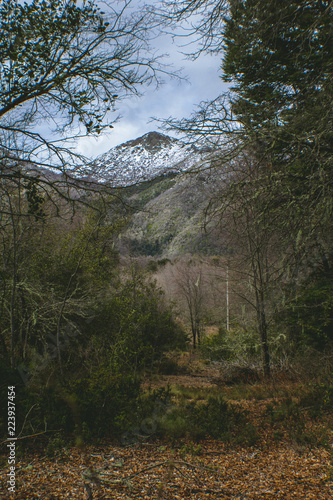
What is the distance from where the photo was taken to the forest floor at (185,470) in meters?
2.88

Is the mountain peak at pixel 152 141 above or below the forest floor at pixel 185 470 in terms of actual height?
above

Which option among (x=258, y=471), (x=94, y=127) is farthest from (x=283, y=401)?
(x=94, y=127)

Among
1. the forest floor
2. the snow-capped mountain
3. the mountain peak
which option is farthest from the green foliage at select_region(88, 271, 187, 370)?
the mountain peak

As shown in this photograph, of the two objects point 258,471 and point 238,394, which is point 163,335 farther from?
point 258,471

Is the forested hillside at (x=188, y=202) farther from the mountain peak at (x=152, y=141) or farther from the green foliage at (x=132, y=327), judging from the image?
the green foliage at (x=132, y=327)

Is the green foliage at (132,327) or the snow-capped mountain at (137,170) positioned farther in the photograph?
the green foliage at (132,327)

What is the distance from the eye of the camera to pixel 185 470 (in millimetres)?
3500

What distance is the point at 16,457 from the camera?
3.79m

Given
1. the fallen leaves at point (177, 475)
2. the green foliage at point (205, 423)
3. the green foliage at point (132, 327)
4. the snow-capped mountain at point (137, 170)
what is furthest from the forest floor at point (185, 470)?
the snow-capped mountain at point (137, 170)

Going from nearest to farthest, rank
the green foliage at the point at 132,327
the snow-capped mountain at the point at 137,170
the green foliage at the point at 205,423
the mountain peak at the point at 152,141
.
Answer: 1. the snow-capped mountain at the point at 137,170
2. the mountain peak at the point at 152,141
3. the green foliage at the point at 205,423
4. the green foliage at the point at 132,327

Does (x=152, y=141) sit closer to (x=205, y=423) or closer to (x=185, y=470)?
(x=185, y=470)

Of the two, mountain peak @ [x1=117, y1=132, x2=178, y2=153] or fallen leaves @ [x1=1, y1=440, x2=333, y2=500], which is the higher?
mountain peak @ [x1=117, y1=132, x2=178, y2=153]

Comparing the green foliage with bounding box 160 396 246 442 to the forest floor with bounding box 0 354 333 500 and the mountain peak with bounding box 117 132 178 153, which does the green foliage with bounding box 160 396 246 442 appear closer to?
the forest floor with bounding box 0 354 333 500

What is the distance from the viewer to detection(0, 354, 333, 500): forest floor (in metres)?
2.88
